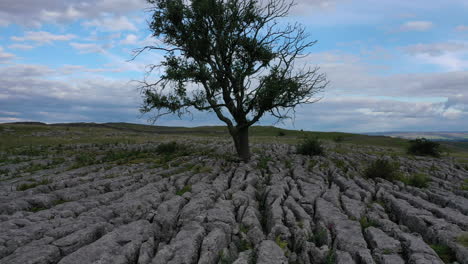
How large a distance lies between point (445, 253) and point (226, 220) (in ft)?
16.9

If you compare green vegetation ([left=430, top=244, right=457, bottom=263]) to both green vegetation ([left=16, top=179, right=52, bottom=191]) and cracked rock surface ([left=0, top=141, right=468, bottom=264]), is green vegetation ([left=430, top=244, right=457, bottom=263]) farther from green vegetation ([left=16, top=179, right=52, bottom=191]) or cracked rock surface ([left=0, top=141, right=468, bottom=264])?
green vegetation ([left=16, top=179, right=52, bottom=191])

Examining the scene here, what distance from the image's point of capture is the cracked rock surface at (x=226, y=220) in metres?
6.86

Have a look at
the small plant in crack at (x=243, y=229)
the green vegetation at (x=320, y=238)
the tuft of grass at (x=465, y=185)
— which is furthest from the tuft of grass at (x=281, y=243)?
the tuft of grass at (x=465, y=185)

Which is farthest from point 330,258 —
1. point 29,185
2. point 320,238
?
point 29,185

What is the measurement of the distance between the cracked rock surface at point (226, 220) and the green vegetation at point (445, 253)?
2.0 inches

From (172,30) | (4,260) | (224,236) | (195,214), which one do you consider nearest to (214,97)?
(172,30)

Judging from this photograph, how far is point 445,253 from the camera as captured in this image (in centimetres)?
726

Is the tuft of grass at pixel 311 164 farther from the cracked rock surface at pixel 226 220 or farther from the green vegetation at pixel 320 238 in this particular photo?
the green vegetation at pixel 320 238

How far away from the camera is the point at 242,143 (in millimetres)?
20719

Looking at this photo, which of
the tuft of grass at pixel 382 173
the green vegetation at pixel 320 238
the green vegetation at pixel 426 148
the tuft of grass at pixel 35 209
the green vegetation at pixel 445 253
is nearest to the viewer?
the green vegetation at pixel 445 253

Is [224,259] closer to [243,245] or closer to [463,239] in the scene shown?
[243,245]

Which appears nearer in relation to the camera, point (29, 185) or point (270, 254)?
point (270, 254)

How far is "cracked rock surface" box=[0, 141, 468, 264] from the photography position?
6.86 metres

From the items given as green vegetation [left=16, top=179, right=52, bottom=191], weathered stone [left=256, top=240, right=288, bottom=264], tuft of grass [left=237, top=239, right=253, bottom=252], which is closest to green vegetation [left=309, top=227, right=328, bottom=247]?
weathered stone [left=256, top=240, right=288, bottom=264]
